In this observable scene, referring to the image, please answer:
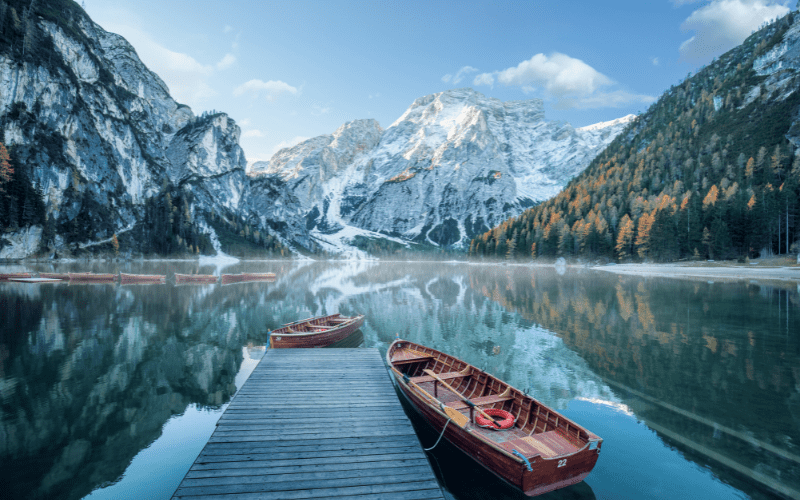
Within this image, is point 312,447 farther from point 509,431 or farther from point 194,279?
point 194,279

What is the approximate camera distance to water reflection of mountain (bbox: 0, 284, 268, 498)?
11.8 meters

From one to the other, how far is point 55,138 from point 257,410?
198918 millimetres

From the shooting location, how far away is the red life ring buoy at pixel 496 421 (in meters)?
11.8

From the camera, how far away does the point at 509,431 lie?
1180cm

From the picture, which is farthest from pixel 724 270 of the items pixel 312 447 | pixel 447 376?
pixel 312 447

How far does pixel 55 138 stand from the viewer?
148125mm

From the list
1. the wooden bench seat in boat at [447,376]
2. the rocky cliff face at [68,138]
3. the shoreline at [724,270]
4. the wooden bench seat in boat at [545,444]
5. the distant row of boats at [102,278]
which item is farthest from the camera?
the rocky cliff face at [68,138]


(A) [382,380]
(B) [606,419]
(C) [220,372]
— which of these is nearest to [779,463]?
(B) [606,419]

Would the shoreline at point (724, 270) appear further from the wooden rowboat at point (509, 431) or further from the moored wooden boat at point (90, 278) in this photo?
the moored wooden boat at point (90, 278)

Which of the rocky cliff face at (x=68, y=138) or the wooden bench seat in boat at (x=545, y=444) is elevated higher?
the rocky cliff face at (x=68, y=138)

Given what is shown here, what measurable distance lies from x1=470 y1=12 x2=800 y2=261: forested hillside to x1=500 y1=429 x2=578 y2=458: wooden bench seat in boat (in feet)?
375

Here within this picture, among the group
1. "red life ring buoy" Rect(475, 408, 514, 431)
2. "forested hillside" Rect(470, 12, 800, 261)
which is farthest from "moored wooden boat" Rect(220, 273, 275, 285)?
"forested hillside" Rect(470, 12, 800, 261)

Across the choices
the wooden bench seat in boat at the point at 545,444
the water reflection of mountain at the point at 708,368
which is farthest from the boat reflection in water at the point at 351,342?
the wooden bench seat in boat at the point at 545,444

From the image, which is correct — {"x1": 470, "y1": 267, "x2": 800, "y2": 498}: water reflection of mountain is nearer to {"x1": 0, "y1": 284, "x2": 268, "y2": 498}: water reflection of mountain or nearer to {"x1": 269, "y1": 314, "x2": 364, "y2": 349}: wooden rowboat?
{"x1": 269, "y1": 314, "x2": 364, "y2": 349}: wooden rowboat
